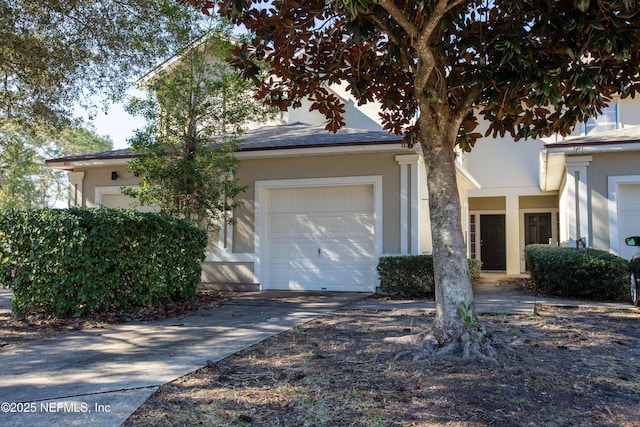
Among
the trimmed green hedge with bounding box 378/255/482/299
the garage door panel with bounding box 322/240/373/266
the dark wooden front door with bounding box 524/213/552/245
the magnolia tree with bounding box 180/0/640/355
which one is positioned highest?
the magnolia tree with bounding box 180/0/640/355

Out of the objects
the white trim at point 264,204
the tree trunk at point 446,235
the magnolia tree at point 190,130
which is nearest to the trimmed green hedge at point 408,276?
the white trim at point 264,204

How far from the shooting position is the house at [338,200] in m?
10.6

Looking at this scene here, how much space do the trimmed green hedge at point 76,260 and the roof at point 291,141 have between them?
117 inches

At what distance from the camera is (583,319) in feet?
23.8

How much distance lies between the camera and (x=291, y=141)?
37.5 ft

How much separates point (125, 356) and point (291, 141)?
278 inches

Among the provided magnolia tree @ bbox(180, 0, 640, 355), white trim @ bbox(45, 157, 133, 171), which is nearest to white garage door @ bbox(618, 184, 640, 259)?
magnolia tree @ bbox(180, 0, 640, 355)

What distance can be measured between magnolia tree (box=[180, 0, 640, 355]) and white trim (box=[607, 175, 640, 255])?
18.6 ft

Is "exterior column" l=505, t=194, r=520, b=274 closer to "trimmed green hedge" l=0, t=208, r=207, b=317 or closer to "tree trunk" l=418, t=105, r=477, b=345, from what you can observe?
"tree trunk" l=418, t=105, r=477, b=345

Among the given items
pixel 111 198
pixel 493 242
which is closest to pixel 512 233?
pixel 493 242

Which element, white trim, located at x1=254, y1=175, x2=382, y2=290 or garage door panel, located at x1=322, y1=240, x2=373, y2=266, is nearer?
garage door panel, located at x1=322, y1=240, x2=373, y2=266

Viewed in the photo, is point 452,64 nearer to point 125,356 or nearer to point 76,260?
point 125,356

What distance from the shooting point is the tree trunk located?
5.00 meters

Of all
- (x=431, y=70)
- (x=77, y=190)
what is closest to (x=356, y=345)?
(x=431, y=70)
